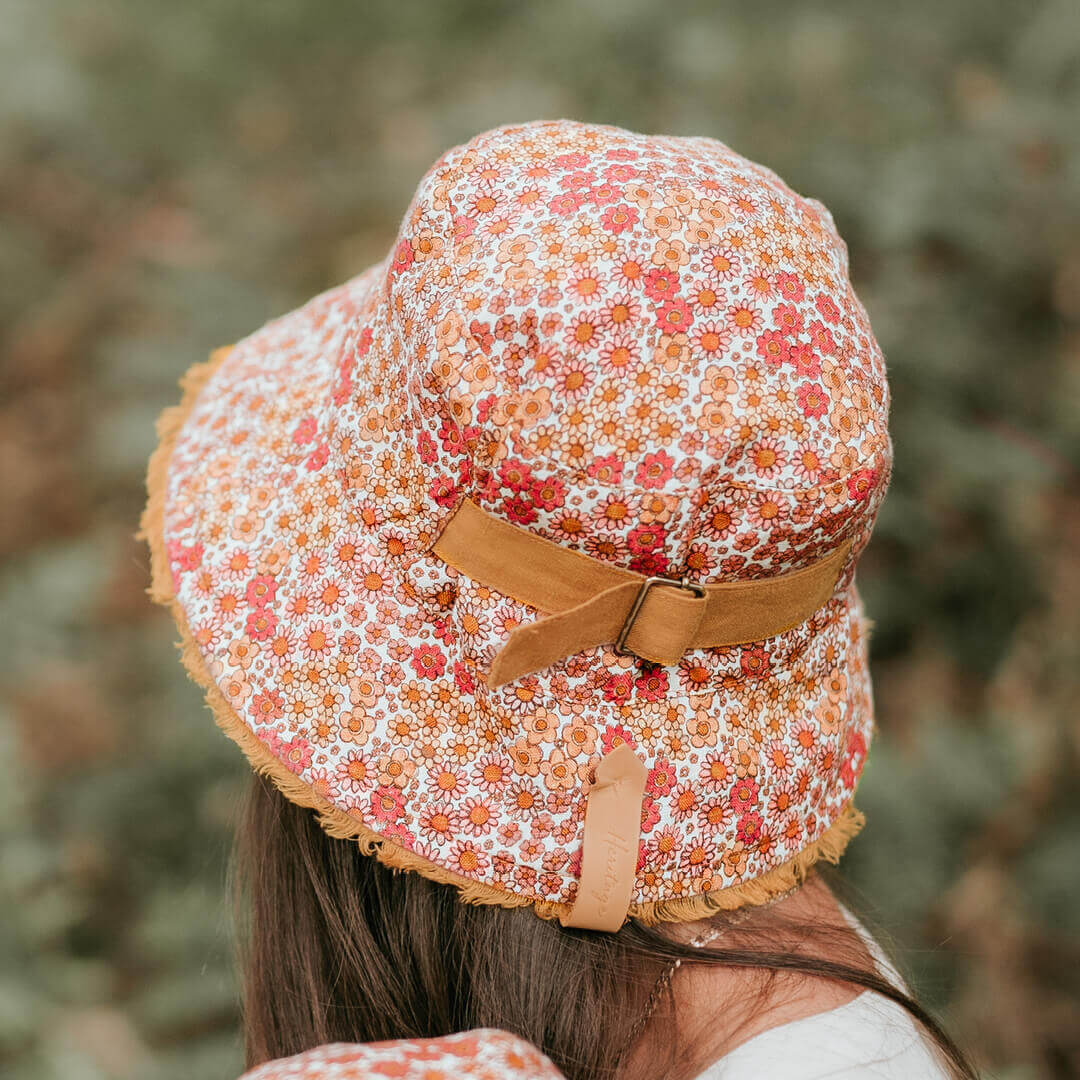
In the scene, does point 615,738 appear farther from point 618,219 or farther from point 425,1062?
point 618,219

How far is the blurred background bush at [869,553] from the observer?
2.06 metres

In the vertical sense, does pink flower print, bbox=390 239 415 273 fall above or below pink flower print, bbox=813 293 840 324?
above

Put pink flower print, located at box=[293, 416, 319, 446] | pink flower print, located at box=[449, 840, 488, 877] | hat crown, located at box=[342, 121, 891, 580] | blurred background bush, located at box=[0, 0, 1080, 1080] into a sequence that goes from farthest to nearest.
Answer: blurred background bush, located at box=[0, 0, 1080, 1080]
pink flower print, located at box=[293, 416, 319, 446]
pink flower print, located at box=[449, 840, 488, 877]
hat crown, located at box=[342, 121, 891, 580]

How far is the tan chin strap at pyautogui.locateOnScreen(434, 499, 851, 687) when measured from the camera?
0.87m

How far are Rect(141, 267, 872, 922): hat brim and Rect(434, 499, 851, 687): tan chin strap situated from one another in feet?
0.11

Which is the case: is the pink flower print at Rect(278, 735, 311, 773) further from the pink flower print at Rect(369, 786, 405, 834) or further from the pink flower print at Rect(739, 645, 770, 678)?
the pink flower print at Rect(739, 645, 770, 678)

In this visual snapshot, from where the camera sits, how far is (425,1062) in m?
0.72

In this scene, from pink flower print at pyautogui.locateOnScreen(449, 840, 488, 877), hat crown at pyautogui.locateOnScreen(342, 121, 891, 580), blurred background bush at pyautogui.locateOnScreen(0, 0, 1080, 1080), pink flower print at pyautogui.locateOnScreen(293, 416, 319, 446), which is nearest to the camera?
hat crown at pyautogui.locateOnScreen(342, 121, 891, 580)

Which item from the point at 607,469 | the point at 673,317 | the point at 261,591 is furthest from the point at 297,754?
the point at 673,317

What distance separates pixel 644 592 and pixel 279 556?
1.18 ft

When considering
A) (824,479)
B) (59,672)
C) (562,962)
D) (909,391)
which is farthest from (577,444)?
(59,672)

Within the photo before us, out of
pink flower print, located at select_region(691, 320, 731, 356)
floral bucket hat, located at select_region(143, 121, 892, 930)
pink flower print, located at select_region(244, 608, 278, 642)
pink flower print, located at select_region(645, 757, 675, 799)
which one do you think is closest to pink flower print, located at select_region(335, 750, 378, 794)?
floral bucket hat, located at select_region(143, 121, 892, 930)

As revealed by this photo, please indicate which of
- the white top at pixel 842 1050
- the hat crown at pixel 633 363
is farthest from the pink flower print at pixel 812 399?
the white top at pixel 842 1050

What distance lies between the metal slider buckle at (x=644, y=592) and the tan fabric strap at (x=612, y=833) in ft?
0.32
